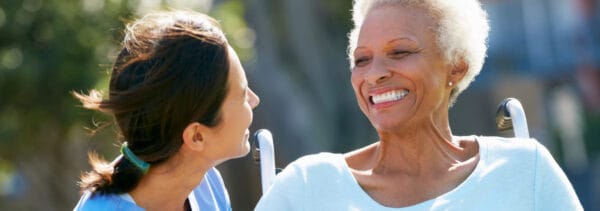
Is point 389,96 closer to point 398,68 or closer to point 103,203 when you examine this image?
point 398,68

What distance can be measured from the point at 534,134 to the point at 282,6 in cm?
931

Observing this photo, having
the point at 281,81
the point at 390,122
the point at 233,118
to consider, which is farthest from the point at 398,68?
the point at 281,81

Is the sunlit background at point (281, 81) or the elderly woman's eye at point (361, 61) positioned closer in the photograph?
the elderly woman's eye at point (361, 61)

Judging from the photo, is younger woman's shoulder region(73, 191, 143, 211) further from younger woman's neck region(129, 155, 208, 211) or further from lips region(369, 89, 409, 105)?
lips region(369, 89, 409, 105)

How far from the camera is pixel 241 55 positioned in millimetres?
7895

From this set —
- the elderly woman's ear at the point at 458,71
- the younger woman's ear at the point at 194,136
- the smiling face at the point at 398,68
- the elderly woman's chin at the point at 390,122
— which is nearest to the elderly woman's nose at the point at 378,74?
the smiling face at the point at 398,68

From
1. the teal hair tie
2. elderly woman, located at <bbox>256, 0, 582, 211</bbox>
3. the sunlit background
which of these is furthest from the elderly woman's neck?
the sunlit background

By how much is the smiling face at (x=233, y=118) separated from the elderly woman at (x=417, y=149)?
0.20 m

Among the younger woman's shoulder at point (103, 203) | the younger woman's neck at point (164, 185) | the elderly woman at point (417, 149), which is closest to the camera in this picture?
the younger woman's shoulder at point (103, 203)

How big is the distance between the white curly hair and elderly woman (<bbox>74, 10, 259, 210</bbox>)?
1.51ft

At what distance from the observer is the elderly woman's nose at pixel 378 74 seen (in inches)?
166

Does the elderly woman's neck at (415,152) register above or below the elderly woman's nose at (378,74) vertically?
below

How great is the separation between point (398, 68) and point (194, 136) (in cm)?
64

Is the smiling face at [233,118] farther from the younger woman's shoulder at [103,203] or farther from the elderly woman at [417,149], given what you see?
the younger woman's shoulder at [103,203]
